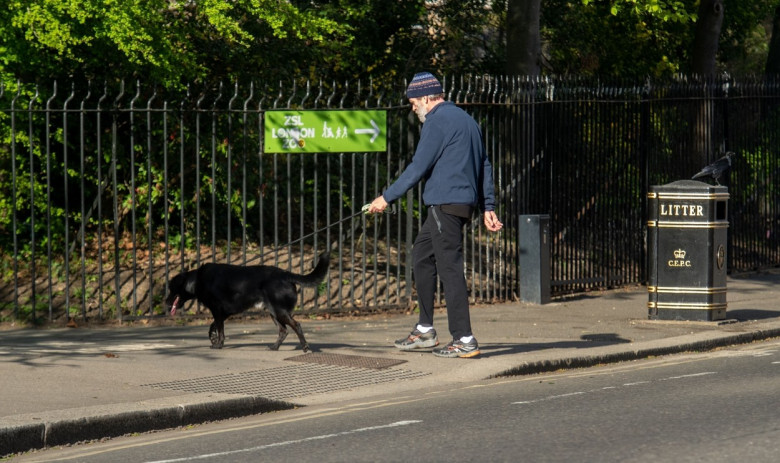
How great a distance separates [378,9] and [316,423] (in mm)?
13729

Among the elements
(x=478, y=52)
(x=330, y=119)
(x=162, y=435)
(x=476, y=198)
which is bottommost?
(x=162, y=435)

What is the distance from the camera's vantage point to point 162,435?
7.33 meters

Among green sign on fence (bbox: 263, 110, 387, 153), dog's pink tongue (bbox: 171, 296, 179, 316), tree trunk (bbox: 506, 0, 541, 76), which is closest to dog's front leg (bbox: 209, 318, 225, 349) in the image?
dog's pink tongue (bbox: 171, 296, 179, 316)

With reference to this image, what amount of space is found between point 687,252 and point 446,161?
144 inches

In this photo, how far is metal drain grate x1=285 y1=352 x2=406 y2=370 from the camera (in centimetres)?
964

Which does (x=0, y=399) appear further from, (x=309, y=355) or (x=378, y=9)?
(x=378, y=9)

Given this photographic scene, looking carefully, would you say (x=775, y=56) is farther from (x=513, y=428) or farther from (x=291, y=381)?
(x=513, y=428)

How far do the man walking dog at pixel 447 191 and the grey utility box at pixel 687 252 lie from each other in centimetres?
312

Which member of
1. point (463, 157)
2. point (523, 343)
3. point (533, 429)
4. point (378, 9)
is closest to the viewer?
point (533, 429)

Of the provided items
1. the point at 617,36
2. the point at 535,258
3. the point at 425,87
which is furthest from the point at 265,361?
the point at 617,36

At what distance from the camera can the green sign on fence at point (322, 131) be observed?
40.8ft

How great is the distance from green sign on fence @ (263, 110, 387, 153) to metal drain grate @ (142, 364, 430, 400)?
3.41m

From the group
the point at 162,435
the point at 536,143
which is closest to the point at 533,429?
the point at 162,435

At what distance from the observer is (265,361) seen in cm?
975
